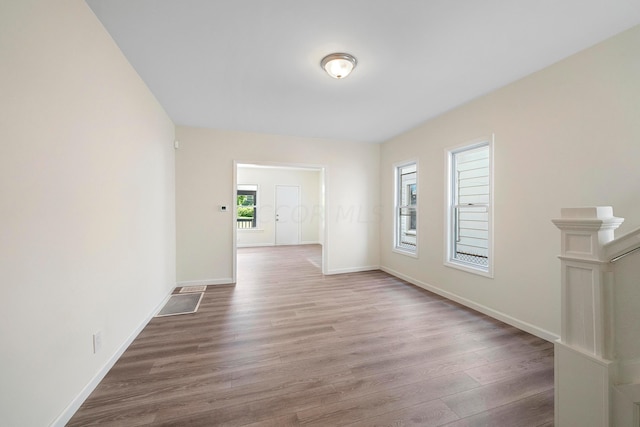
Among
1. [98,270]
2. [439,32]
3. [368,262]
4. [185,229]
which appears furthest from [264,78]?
[368,262]

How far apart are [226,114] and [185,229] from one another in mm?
2010

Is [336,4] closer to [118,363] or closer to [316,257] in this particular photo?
[118,363]

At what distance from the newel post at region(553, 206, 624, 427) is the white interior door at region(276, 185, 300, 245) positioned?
8.14 m

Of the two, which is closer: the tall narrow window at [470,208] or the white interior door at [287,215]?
the tall narrow window at [470,208]

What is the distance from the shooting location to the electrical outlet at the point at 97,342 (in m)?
1.72

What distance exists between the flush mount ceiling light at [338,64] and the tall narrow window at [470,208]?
1957 mm

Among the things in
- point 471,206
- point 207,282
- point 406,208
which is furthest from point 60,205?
point 406,208

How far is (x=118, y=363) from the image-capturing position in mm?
2006

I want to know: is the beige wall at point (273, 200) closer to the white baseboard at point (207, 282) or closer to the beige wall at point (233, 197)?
the beige wall at point (233, 197)

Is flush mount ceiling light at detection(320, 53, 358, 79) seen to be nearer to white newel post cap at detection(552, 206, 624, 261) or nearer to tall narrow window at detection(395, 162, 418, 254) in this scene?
white newel post cap at detection(552, 206, 624, 261)

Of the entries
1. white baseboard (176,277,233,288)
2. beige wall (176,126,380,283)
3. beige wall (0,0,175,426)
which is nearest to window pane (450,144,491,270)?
beige wall (176,126,380,283)

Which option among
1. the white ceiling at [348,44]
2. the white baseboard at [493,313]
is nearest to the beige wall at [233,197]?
the white ceiling at [348,44]

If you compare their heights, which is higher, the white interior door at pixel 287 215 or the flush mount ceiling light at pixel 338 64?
the flush mount ceiling light at pixel 338 64

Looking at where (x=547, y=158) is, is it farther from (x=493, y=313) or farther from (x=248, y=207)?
(x=248, y=207)
